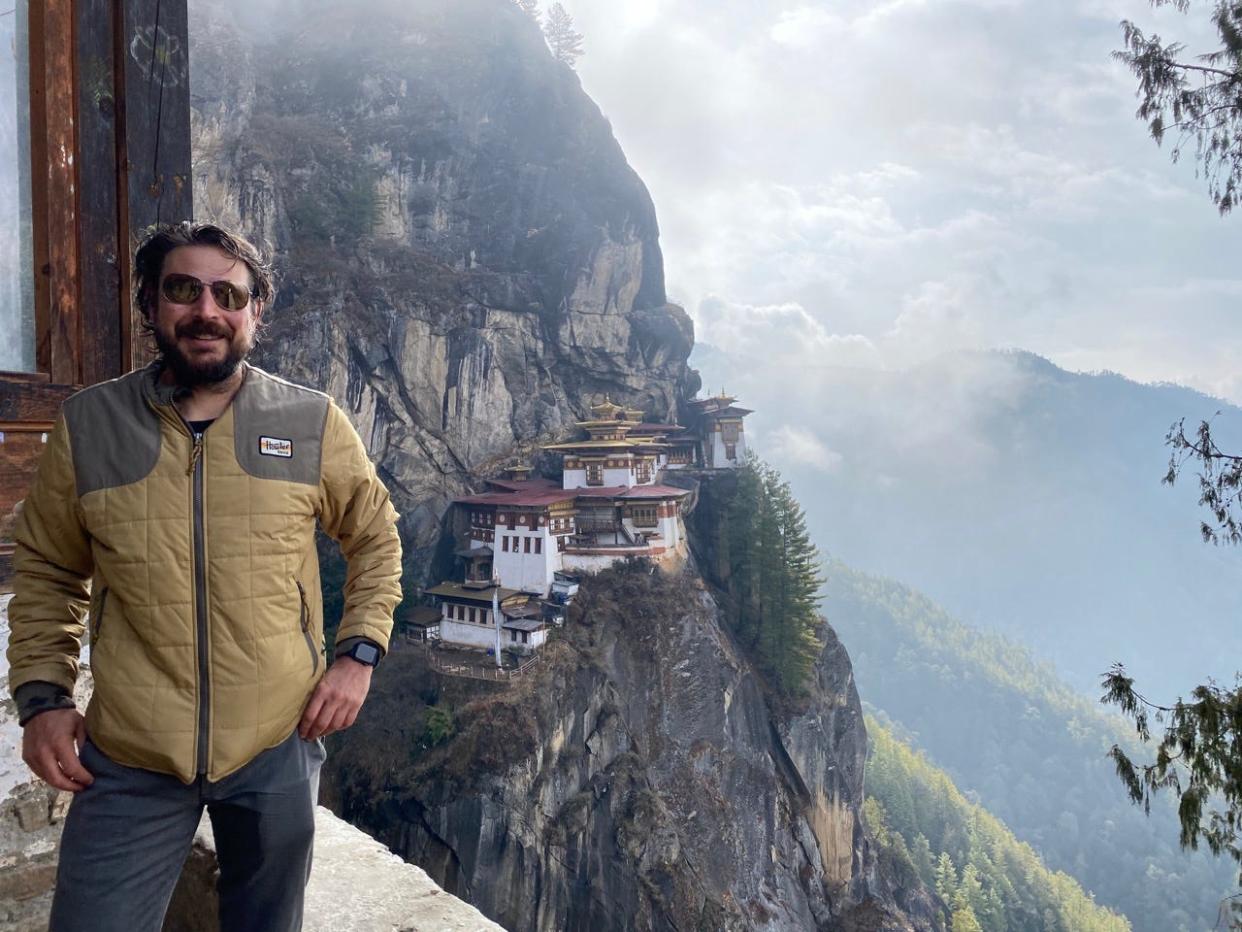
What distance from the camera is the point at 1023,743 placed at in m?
79.1

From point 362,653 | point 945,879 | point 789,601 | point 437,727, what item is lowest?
point 945,879

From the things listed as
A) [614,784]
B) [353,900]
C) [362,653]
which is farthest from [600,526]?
[362,653]

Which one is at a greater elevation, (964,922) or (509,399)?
(509,399)

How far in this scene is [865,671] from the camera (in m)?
94.6

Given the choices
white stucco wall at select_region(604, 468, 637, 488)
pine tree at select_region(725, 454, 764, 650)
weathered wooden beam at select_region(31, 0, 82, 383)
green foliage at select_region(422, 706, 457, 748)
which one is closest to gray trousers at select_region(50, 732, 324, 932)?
weathered wooden beam at select_region(31, 0, 82, 383)

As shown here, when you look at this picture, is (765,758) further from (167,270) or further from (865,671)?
(865,671)

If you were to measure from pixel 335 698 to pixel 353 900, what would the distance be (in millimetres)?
1198

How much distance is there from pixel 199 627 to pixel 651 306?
112ft

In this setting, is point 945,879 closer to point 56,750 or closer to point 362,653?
point 362,653

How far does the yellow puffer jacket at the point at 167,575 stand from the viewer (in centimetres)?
148

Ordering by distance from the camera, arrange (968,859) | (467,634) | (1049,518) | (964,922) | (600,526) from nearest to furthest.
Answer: (467,634) → (600,526) → (964,922) → (968,859) → (1049,518)

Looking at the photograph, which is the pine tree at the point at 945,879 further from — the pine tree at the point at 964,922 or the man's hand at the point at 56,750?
the man's hand at the point at 56,750

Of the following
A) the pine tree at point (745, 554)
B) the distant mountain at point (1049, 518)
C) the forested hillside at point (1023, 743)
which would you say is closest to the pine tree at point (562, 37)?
the pine tree at point (745, 554)

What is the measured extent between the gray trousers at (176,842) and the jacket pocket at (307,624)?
163 millimetres
